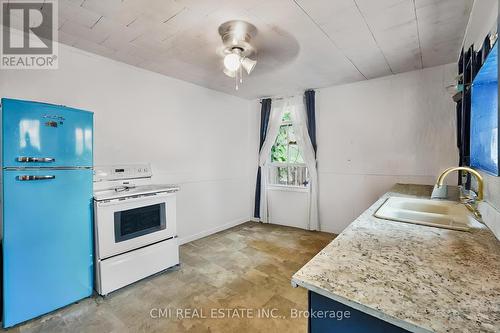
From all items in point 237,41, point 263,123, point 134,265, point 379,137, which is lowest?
point 134,265

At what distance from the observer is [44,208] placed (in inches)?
76.2

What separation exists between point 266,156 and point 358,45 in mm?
2543

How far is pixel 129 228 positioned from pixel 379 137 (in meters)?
3.59

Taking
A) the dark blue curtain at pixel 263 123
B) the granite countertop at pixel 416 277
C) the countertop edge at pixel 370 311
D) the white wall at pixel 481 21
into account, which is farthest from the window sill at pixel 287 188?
the countertop edge at pixel 370 311

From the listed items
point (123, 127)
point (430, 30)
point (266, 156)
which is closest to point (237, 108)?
point (266, 156)

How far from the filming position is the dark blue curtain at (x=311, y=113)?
13.1ft

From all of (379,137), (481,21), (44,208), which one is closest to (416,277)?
(481,21)

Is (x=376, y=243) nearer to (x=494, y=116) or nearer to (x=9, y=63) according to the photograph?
(x=494, y=116)

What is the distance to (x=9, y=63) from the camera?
6.88 ft

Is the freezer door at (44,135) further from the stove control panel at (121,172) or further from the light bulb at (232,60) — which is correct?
the light bulb at (232,60)

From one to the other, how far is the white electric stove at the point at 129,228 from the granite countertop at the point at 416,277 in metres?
2.10

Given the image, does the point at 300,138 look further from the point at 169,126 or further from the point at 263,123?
the point at 169,126

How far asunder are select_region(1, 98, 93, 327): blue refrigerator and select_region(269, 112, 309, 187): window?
125 inches

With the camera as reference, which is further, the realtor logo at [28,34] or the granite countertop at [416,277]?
the realtor logo at [28,34]
